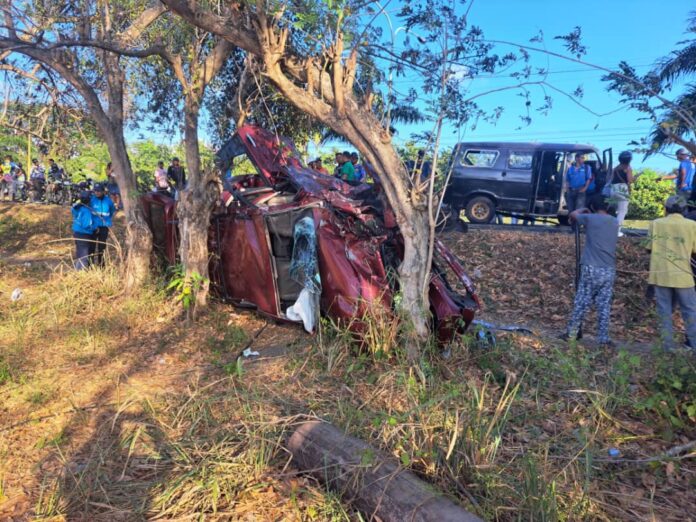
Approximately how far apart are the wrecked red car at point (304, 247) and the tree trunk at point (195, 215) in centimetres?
24

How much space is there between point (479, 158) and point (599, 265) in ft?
21.9

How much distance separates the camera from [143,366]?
→ 455 centimetres

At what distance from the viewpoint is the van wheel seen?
11.5m

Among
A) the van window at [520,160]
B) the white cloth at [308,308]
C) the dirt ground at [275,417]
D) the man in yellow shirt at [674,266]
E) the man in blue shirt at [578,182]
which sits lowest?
the dirt ground at [275,417]

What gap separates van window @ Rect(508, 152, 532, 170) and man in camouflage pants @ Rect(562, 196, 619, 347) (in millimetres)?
5956

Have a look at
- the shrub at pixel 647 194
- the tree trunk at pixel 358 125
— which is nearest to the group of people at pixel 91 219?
the tree trunk at pixel 358 125

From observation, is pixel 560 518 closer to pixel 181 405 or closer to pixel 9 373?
pixel 181 405

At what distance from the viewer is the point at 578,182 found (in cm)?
980

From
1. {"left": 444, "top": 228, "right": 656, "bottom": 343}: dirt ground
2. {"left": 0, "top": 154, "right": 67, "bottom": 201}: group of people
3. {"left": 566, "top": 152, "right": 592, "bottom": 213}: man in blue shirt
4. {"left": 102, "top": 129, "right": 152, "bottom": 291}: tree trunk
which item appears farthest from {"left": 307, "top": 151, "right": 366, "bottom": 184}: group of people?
{"left": 0, "top": 154, "right": 67, "bottom": 201}: group of people

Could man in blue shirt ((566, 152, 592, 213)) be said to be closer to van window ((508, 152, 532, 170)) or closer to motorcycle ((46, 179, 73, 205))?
van window ((508, 152, 532, 170))

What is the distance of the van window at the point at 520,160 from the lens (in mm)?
11258

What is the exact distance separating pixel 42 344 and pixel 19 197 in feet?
53.1

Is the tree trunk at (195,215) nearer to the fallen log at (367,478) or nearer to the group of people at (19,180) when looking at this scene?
the fallen log at (367,478)

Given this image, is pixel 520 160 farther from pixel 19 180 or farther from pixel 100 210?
pixel 19 180
